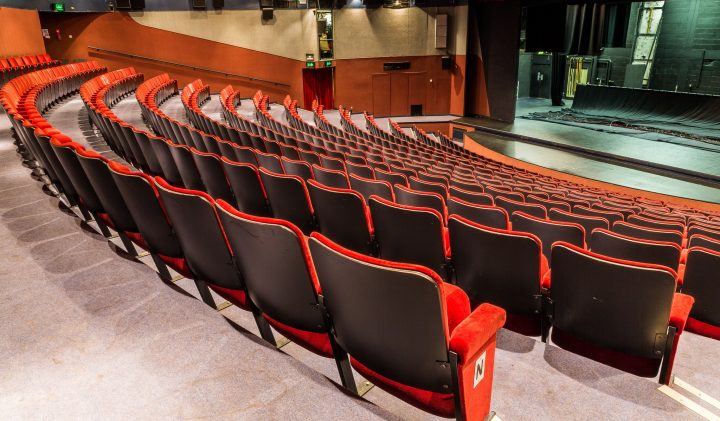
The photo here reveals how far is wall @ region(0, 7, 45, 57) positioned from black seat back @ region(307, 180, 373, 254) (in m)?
11.2

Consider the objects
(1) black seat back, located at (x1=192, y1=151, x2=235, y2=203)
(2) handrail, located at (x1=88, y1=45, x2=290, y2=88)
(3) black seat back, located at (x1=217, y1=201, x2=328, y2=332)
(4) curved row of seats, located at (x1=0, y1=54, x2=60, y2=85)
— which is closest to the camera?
(3) black seat back, located at (x1=217, y1=201, x2=328, y2=332)

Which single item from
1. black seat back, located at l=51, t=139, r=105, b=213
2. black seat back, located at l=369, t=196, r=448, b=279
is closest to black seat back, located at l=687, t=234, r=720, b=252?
black seat back, located at l=369, t=196, r=448, b=279

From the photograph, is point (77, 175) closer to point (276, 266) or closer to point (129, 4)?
point (276, 266)

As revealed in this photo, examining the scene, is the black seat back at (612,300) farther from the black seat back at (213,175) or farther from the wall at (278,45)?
the wall at (278,45)

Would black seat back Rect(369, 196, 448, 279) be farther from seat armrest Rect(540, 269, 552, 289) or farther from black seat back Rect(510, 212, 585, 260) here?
black seat back Rect(510, 212, 585, 260)

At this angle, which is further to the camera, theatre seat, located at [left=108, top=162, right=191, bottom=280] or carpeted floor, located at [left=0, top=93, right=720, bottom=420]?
theatre seat, located at [left=108, top=162, right=191, bottom=280]

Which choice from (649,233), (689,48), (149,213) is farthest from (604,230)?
(689,48)

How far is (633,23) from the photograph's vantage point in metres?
13.6

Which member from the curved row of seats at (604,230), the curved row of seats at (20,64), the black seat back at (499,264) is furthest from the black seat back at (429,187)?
the curved row of seats at (20,64)

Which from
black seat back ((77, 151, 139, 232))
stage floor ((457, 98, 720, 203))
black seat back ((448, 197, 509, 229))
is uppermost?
black seat back ((77, 151, 139, 232))

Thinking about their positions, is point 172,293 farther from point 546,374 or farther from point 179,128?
point 179,128

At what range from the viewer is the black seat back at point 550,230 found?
2.44 meters

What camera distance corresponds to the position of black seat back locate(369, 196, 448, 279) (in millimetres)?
2143

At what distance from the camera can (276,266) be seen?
150 centimetres
